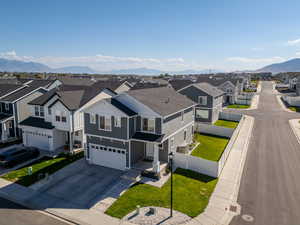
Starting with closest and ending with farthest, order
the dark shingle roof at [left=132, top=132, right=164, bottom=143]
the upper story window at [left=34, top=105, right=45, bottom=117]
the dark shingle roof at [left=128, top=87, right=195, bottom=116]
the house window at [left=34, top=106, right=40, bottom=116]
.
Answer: the dark shingle roof at [left=132, top=132, right=164, bottom=143], the dark shingle roof at [left=128, top=87, right=195, bottom=116], the upper story window at [left=34, top=105, right=45, bottom=117], the house window at [left=34, top=106, right=40, bottom=116]

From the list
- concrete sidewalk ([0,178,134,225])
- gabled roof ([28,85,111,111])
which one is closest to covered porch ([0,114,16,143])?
gabled roof ([28,85,111,111])

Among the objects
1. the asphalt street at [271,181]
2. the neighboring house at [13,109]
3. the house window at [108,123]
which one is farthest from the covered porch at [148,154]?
the neighboring house at [13,109]

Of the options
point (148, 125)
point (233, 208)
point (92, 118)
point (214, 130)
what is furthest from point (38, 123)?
point (214, 130)

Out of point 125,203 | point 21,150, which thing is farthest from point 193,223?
point 21,150

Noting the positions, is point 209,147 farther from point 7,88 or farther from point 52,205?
point 7,88

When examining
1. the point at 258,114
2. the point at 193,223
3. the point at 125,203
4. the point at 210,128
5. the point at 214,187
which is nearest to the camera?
the point at 193,223

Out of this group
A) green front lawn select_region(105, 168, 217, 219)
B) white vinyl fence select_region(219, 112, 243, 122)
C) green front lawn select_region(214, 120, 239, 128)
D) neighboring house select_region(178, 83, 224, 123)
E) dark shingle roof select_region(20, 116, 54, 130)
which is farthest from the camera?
white vinyl fence select_region(219, 112, 243, 122)

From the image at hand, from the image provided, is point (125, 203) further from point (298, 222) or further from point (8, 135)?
point (8, 135)

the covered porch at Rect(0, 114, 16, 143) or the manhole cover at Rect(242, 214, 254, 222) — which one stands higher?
the covered porch at Rect(0, 114, 16, 143)

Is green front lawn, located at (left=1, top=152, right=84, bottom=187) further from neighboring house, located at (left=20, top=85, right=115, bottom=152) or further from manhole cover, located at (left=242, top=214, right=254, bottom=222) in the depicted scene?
manhole cover, located at (left=242, top=214, right=254, bottom=222)
